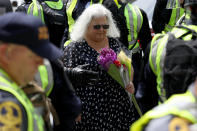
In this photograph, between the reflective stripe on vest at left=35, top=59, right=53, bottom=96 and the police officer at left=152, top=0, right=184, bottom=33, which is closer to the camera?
the reflective stripe on vest at left=35, top=59, right=53, bottom=96

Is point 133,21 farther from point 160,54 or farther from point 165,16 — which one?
point 160,54

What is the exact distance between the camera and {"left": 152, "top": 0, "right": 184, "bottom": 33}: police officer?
6066 millimetres

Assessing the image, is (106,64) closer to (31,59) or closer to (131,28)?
(131,28)

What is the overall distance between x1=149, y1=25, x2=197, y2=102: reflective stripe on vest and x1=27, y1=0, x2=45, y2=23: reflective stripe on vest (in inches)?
123

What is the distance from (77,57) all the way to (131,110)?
2.61 feet

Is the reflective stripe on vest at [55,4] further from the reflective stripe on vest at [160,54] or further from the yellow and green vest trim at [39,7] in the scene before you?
the reflective stripe on vest at [160,54]

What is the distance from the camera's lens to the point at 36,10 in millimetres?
5871

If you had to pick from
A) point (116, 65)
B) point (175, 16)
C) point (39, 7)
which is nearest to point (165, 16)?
point (175, 16)

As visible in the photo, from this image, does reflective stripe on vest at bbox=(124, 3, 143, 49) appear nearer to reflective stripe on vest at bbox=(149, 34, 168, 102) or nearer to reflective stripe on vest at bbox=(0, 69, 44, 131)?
reflective stripe on vest at bbox=(149, 34, 168, 102)

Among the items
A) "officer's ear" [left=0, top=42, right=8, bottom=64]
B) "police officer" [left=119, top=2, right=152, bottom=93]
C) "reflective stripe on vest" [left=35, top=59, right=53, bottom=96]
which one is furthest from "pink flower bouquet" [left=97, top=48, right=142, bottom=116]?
"officer's ear" [left=0, top=42, right=8, bottom=64]

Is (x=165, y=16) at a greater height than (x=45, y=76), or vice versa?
(x=45, y=76)

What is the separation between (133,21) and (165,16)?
97 centimetres

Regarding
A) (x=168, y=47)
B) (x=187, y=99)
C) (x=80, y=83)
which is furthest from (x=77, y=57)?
(x=187, y=99)

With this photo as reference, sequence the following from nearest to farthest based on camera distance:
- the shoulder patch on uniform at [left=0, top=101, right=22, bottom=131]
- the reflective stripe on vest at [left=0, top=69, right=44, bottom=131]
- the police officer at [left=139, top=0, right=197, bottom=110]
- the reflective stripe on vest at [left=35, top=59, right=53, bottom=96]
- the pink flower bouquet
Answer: the shoulder patch on uniform at [left=0, top=101, right=22, bottom=131], the reflective stripe on vest at [left=0, top=69, right=44, bottom=131], the reflective stripe on vest at [left=35, top=59, right=53, bottom=96], the police officer at [left=139, top=0, right=197, bottom=110], the pink flower bouquet
